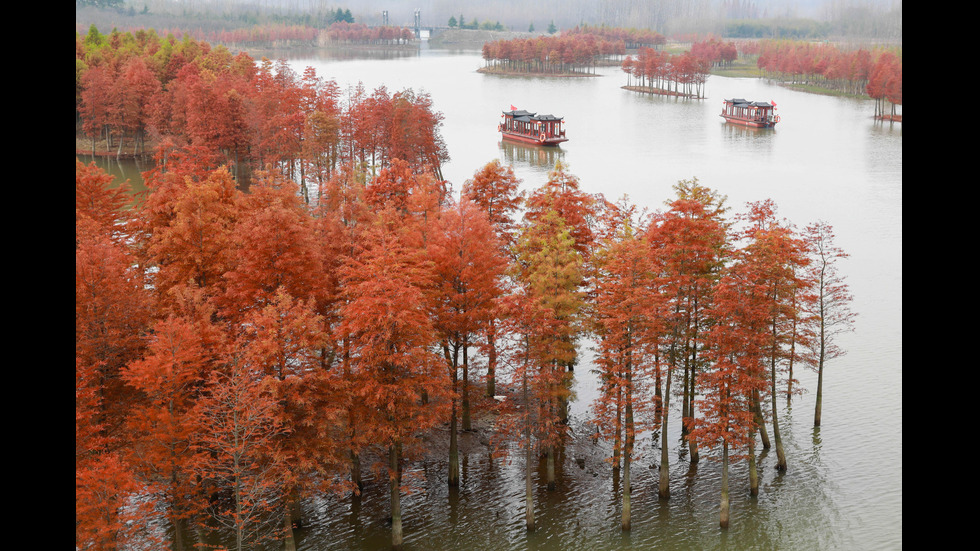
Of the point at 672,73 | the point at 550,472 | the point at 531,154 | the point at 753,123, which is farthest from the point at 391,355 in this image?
the point at 672,73

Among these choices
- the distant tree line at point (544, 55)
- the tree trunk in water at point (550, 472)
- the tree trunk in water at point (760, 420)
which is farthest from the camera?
the distant tree line at point (544, 55)

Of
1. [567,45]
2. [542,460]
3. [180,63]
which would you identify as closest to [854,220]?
[542,460]

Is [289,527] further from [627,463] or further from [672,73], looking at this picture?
[672,73]

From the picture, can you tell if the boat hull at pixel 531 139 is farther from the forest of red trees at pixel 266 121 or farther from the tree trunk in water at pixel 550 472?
the tree trunk in water at pixel 550 472

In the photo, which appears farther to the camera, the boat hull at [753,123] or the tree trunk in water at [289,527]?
the boat hull at [753,123]

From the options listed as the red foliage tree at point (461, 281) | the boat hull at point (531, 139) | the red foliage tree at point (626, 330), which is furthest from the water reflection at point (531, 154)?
the red foliage tree at point (626, 330)

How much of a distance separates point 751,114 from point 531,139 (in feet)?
115

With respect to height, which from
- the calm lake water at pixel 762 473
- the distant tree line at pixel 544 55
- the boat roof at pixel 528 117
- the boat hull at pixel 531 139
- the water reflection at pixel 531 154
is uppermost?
the distant tree line at pixel 544 55

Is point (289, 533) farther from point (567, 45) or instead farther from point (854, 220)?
point (567, 45)

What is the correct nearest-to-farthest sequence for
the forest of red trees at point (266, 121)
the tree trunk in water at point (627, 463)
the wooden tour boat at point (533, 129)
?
the tree trunk in water at point (627, 463), the forest of red trees at point (266, 121), the wooden tour boat at point (533, 129)

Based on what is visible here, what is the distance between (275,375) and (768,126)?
9901 cm

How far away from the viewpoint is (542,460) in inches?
1227

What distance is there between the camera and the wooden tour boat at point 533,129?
97312 mm

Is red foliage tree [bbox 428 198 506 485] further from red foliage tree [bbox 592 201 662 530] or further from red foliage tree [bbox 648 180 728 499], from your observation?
red foliage tree [bbox 648 180 728 499]
